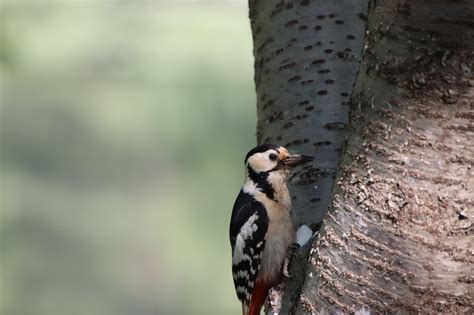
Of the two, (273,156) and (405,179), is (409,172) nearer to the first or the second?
(405,179)

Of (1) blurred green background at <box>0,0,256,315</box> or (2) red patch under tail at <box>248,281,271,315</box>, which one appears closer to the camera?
(2) red patch under tail at <box>248,281,271,315</box>

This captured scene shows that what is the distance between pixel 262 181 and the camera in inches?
123

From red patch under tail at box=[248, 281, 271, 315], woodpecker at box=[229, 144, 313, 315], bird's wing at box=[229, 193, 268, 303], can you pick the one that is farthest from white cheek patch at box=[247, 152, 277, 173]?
red patch under tail at box=[248, 281, 271, 315]

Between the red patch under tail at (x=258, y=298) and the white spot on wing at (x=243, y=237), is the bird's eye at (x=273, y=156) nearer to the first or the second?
the white spot on wing at (x=243, y=237)

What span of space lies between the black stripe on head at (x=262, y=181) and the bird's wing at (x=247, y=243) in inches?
2.1

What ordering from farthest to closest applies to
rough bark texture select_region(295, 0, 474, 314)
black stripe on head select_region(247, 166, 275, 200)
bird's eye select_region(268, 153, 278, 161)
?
black stripe on head select_region(247, 166, 275, 200) → bird's eye select_region(268, 153, 278, 161) → rough bark texture select_region(295, 0, 474, 314)

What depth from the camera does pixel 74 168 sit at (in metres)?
6.19

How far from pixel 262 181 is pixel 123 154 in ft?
10.5

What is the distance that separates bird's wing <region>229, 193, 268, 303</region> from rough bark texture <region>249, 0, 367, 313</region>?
1.07 feet

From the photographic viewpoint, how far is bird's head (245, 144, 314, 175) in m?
2.59

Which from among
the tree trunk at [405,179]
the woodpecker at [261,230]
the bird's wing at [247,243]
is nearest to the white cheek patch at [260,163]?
the woodpecker at [261,230]

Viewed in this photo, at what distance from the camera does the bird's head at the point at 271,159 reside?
8.49 ft

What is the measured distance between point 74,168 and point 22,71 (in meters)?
0.79

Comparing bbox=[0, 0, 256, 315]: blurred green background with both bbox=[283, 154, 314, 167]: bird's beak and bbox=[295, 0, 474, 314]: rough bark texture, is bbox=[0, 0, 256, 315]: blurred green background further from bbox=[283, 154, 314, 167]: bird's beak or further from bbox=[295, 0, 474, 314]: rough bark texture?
bbox=[295, 0, 474, 314]: rough bark texture
